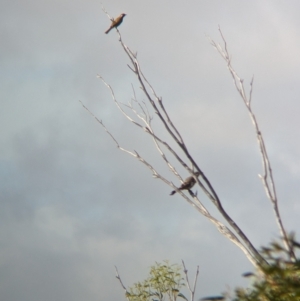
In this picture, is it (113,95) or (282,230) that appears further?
(113,95)

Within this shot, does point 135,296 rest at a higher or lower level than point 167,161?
higher

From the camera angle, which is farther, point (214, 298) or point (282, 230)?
point (282, 230)

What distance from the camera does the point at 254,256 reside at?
460cm

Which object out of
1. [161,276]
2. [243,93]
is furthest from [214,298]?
[161,276]

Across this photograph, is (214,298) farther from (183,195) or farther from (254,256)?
(183,195)

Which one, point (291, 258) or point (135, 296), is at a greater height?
point (135, 296)

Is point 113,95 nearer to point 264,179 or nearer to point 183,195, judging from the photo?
point 183,195

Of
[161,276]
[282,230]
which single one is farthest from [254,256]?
[161,276]

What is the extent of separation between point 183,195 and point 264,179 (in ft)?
2.53

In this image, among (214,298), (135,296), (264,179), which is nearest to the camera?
(214,298)

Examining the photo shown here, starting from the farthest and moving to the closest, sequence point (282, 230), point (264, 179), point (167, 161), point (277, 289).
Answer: point (167, 161), point (264, 179), point (282, 230), point (277, 289)

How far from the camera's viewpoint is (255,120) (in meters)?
5.28

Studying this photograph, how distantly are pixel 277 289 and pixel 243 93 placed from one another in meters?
2.54

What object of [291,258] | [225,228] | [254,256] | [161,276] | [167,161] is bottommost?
[291,258]
